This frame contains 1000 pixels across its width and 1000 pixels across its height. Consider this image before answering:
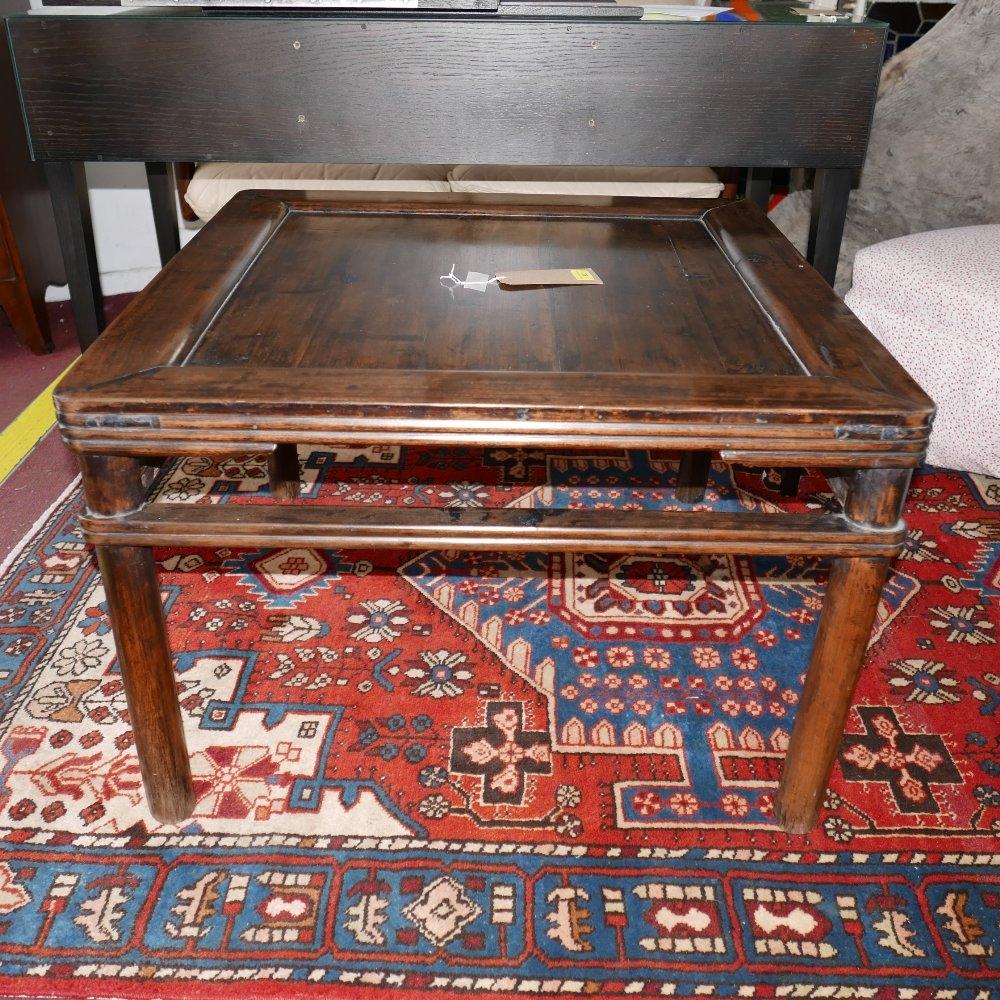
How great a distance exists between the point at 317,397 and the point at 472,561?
85cm

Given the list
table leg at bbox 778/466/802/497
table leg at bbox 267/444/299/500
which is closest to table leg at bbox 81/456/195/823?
table leg at bbox 267/444/299/500

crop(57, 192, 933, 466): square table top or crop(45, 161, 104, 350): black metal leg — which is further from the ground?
crop(57, 192, 933, 466): square table top

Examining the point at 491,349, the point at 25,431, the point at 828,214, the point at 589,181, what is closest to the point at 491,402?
the point at 491,349

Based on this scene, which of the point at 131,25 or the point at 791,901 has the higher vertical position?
the point at 131,25

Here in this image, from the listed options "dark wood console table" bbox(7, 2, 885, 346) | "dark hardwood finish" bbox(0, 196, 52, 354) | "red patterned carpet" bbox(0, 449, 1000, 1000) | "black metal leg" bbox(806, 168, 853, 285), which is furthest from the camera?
"dark hardwood finish" bbox(0, 196, 52, 354)

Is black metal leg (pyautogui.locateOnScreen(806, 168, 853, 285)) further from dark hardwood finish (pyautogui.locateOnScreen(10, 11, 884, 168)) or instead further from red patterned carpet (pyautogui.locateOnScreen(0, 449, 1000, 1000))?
red patterned carpet (pyautogui.locateOnScreen(0, 449, 1000, 1000))

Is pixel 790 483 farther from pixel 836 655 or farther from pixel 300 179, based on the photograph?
pixel 300 179

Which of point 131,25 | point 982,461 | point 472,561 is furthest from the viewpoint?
point 982,461

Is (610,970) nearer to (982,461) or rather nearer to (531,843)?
(531,843)

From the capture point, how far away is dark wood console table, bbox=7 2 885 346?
1734mm

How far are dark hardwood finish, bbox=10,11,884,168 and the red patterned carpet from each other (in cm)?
76

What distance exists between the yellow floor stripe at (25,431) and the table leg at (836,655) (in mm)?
1727

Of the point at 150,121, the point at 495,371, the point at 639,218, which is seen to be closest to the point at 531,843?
the point at 495,371

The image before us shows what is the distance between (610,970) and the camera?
1.14 metres
